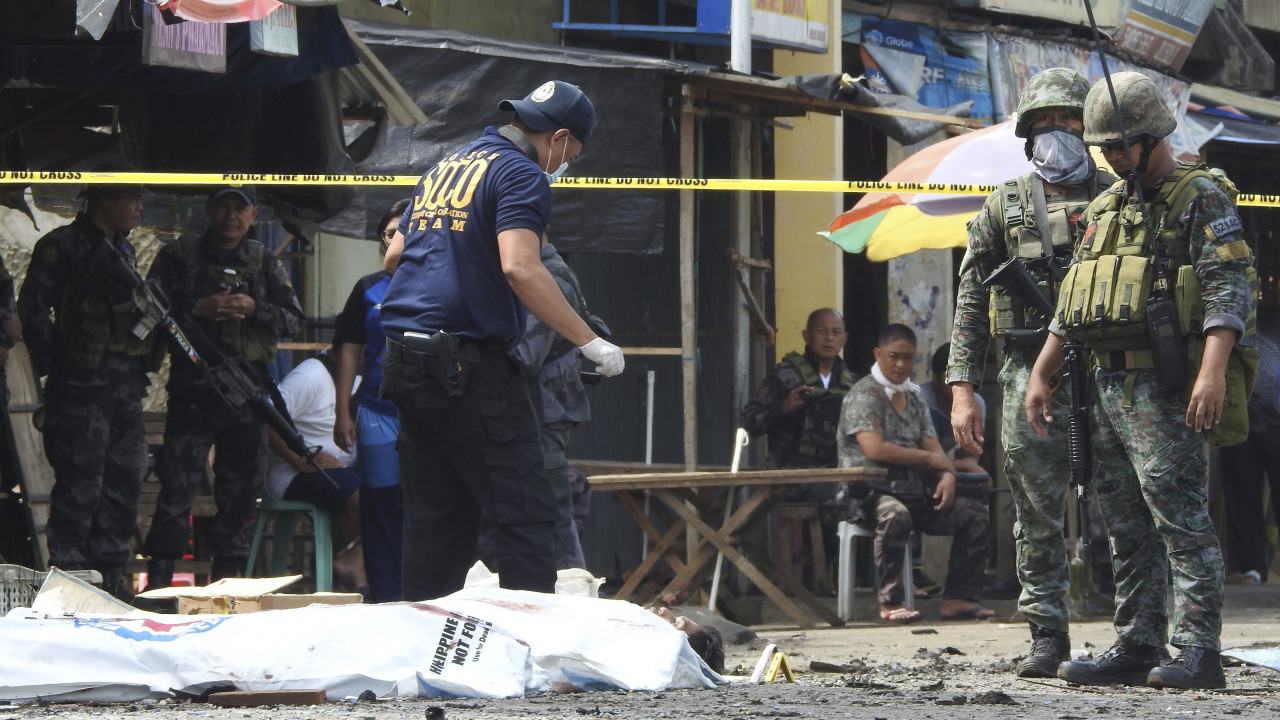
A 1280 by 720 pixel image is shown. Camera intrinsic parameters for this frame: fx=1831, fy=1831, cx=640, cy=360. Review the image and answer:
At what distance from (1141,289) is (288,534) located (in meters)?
4.71

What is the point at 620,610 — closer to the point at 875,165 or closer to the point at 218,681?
the point at 218,681

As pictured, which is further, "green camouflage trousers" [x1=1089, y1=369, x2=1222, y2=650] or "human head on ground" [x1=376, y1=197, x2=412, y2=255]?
"human head on ground" [x1=376, y1=197, x2=412, y2=255]

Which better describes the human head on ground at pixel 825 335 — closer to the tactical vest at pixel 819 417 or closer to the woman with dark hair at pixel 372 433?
the tactical vest at pixel 819 417

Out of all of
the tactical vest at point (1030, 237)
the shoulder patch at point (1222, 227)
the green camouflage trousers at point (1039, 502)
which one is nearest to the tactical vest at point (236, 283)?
the tactical vest at point (1030, 237)

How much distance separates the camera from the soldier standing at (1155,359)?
5.17 m

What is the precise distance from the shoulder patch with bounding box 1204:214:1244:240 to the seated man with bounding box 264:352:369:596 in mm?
4300

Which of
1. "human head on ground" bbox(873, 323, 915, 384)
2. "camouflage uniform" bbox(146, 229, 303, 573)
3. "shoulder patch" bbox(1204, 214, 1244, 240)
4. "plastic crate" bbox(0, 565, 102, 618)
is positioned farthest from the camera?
"human head on ground" bbox(873, 323, 915, 384)

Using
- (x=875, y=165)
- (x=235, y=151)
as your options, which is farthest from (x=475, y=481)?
(x=875, y=165)

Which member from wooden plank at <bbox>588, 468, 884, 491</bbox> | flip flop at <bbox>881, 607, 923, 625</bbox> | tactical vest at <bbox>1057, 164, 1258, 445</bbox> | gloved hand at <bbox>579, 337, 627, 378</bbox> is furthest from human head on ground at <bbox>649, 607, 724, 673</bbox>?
flip flop at <bbox>881, 607, 923, 625</bbox>

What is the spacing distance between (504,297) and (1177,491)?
1993mm

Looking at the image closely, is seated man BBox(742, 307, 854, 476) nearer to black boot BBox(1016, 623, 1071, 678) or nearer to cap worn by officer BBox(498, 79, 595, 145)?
black boot BBox(1016, 623, 1071, 678)

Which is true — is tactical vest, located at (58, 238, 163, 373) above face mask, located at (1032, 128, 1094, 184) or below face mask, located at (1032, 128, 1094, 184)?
below

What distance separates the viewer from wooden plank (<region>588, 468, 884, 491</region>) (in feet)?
28.0

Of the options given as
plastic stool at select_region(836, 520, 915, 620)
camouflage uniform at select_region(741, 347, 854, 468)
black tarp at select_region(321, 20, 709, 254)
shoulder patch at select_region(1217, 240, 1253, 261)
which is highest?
black tarp at select_region(321, 20, 709, 254)
